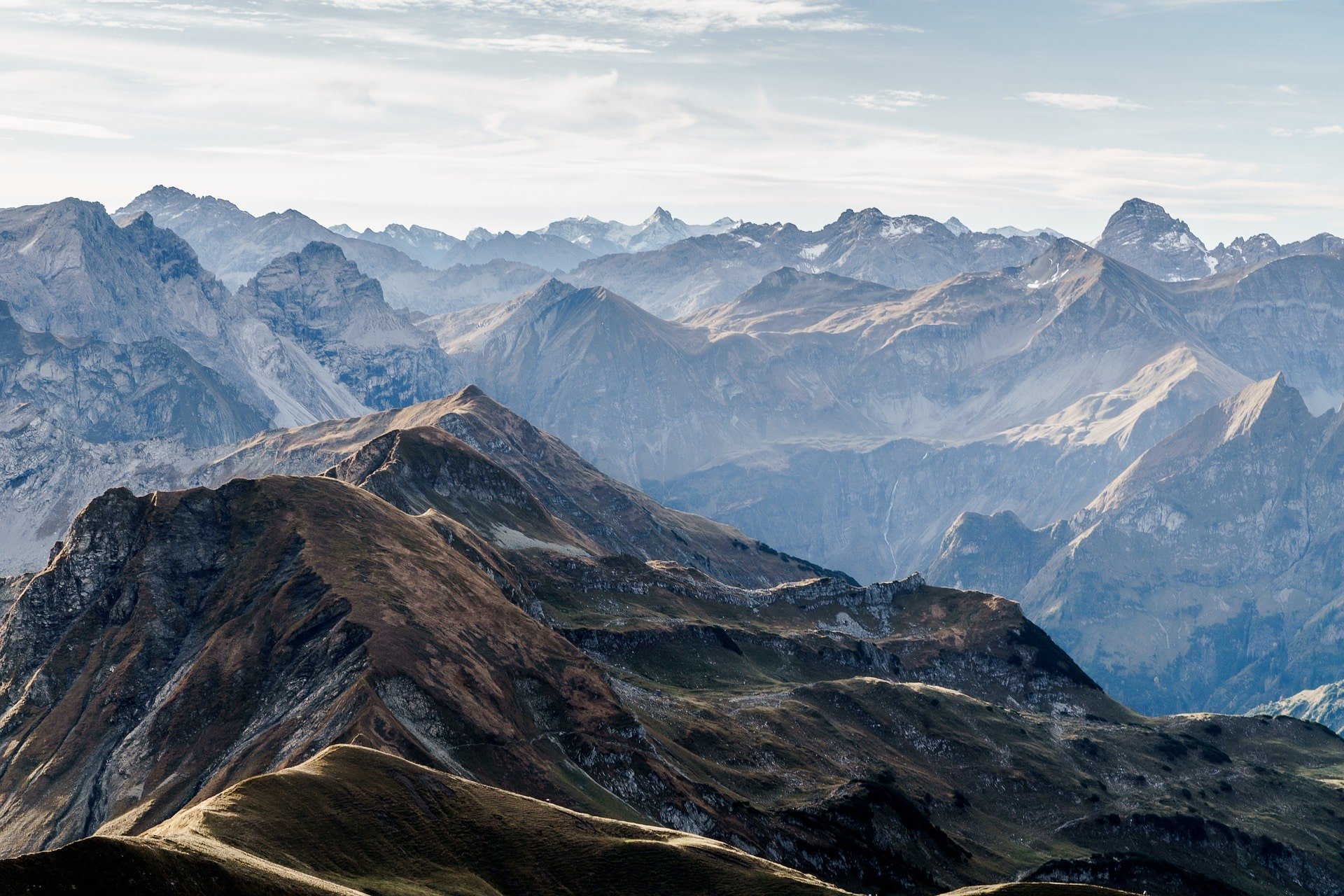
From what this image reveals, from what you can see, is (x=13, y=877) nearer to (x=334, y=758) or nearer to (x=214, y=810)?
(x=214, y=810)

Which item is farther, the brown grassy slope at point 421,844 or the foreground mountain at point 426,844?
the foreground mountain at point 426,844

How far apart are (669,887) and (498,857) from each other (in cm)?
2207

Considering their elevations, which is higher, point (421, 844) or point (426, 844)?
point (421, 844)

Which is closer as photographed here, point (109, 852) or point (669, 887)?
point (109, 852)

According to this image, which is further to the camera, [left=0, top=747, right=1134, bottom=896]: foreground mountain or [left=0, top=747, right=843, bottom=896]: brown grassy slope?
[left=0, top=747, right=1134, bottom=896]: foreground mountain

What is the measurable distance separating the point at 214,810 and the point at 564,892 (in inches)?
1694

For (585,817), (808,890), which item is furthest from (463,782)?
(808,890)

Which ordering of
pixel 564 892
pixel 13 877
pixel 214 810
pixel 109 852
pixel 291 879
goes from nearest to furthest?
pixel 13 877
pixel 109 852
pixel 291 879
pixel 214 810
pixel 564 892

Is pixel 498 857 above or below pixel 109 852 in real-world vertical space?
below

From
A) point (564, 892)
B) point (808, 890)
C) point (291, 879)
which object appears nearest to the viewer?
point (291, 879)

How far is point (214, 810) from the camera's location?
461 feet

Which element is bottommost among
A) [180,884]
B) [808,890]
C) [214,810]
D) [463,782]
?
[808,890]

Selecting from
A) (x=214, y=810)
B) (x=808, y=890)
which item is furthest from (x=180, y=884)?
(x=808, y=890)

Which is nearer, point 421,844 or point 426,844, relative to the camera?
point 421,844
